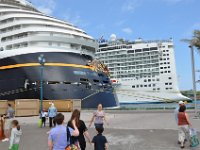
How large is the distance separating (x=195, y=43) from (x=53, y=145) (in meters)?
19.8

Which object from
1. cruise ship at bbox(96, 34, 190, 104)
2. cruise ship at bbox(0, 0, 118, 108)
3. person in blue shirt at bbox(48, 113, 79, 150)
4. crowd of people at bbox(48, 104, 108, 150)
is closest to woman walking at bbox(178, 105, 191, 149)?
crowd of people at bbox(48, 104, 108, 150)

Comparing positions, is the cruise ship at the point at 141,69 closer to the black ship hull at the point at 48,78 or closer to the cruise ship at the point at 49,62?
the cruise ship at the point at 49,62

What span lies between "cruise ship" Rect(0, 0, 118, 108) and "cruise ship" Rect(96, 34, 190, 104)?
32208 millimetres

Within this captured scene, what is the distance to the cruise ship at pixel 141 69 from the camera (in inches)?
2975

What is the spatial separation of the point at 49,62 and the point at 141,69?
45618mm

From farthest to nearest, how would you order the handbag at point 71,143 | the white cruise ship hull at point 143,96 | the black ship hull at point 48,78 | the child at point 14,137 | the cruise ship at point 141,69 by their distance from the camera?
the cruise ship at point 141,69
the white cruise ship hull at point 143,96
the black ship hull at point 48,78
the child at point 14,137
the handbag at point 71,143

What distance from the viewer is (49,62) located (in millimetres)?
34562

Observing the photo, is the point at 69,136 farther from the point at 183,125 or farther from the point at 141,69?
the point at 141,69

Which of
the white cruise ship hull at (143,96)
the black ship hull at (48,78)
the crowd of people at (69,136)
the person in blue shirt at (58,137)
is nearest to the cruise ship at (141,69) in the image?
the white cruise ship hull at (143,96)

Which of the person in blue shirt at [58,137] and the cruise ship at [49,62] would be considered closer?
the person in blue shirt at [58,137]

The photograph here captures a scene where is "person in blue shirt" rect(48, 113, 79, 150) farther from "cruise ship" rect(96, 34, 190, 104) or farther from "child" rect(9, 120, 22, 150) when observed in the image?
"cruise ship" rect(96, 34, 190, 104)

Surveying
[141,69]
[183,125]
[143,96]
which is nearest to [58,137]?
[183,125]

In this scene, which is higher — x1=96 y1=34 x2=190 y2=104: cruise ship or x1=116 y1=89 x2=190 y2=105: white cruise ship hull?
x1=96 y1=34 x2=190 y2=104: cruise ship

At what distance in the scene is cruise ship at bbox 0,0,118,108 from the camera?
33.7 meters
